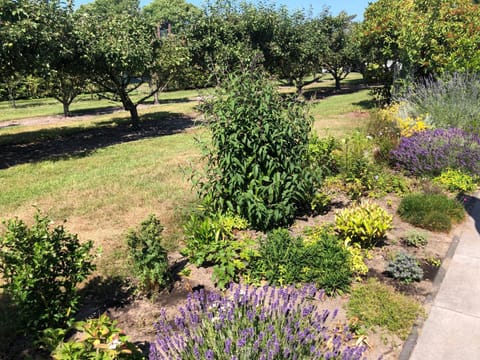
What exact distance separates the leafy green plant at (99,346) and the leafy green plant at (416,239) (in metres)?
4.03

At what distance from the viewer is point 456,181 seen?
718 centimetres

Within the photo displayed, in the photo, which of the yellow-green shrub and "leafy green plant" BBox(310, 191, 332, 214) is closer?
the yellow-green shrub

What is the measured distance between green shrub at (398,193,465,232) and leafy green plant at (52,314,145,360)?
4.77 meters

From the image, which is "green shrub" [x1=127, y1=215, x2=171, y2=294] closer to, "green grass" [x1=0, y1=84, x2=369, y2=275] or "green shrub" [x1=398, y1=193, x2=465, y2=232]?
"green grass" [x1=0, y1=84, x2=369, y2=275]

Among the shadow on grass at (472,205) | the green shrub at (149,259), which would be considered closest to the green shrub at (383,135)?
the shadow on grass at (472,205)

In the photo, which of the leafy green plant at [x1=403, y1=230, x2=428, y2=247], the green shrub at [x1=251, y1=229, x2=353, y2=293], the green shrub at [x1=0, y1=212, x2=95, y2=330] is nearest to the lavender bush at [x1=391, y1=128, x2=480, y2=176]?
the leafy green plant at [x1=403, y1=230, x2=428, y2=247]

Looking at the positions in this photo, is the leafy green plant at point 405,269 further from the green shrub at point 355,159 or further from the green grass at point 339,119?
the green grass at point 339,119

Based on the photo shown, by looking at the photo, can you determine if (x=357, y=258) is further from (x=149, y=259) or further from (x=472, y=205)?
(x=472, y=205)

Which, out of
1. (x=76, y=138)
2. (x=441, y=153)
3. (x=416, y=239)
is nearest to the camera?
(x=416, y=239)

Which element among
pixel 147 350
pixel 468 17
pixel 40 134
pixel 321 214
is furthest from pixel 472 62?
pixel 40 134

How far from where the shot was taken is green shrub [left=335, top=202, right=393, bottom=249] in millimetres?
4918

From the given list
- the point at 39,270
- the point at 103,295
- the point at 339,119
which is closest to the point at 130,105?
the point at 339,119

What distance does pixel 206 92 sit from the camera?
5.69m

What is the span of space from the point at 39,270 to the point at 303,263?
2824 millimetres
